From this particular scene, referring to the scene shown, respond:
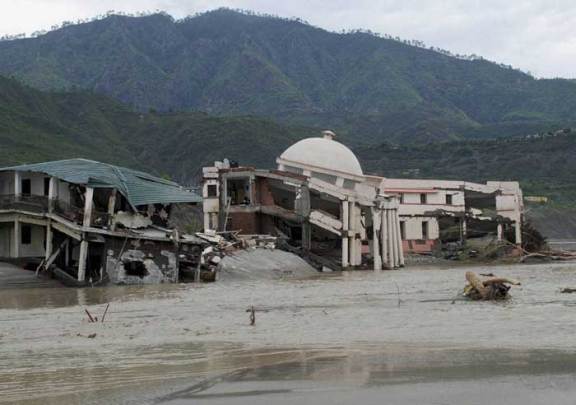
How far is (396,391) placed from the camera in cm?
976

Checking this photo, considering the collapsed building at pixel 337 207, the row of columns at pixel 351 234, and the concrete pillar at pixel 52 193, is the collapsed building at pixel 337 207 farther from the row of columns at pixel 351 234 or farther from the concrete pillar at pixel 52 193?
the concrete pillar at pixel 52 193

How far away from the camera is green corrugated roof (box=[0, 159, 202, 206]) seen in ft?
127

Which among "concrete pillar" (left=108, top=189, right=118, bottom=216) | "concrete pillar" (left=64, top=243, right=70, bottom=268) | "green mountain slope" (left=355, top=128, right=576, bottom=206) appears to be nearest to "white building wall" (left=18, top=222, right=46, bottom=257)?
"concrete pillar" (left=64, top=243, right=70, bottom=268)

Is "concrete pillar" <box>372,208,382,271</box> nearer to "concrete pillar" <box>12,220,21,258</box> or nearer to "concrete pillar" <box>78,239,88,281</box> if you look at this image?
"concrete pillar" <box>78,239,88,281</box>

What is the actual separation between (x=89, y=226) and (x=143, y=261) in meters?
3.17

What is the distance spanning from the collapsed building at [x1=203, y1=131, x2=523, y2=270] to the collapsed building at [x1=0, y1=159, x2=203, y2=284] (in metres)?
7.98

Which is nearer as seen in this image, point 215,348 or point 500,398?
point 500,398

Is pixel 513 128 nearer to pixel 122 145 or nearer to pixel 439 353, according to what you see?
pixel 122 145

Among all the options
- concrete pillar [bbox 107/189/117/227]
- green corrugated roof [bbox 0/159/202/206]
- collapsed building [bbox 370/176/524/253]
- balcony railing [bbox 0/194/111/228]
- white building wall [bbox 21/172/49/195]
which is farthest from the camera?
collapsed building [bbox 370/176/524/253]

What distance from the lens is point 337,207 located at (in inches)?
2162

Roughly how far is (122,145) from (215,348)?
11618 centimetres

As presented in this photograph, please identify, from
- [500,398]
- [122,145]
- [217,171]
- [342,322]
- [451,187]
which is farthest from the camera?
[122,145]

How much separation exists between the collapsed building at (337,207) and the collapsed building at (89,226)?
26.2 ft

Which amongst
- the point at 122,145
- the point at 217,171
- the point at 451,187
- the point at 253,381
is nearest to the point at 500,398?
the point at 253,381
